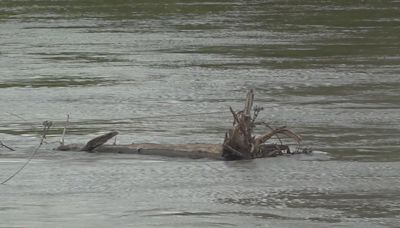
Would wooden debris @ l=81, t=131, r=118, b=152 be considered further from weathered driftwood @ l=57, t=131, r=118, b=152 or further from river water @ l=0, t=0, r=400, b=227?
river water @ l=0, t=0, r=400, b=227

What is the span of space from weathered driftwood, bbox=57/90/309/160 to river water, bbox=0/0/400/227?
177 mm

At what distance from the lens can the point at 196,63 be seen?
25359 millimetres

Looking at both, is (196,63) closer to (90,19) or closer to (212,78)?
(212,78)

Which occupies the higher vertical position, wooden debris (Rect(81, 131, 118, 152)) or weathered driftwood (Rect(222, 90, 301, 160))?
weathered driftwood (Rect(222, 90, 301, 160))

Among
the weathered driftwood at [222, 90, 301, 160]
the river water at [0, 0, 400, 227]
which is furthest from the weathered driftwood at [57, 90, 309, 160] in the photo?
the river water at [0, 0, 400, 227]

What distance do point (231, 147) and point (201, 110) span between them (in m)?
4.49

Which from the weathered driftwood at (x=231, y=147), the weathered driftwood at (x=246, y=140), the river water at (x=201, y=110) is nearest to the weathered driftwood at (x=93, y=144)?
the weathered driftwood at (x=231, y=147)

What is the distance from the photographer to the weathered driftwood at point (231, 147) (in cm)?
1433

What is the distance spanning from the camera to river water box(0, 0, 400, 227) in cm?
1217

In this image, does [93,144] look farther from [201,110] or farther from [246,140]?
[201,110]

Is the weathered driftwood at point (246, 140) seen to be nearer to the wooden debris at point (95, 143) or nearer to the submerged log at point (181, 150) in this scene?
the submerged log at point (181, 150)

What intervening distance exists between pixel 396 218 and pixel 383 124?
5910 millimetres

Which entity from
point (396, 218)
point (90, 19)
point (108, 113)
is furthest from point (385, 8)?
point (396, 218)

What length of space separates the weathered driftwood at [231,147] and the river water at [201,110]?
0.58 ft
